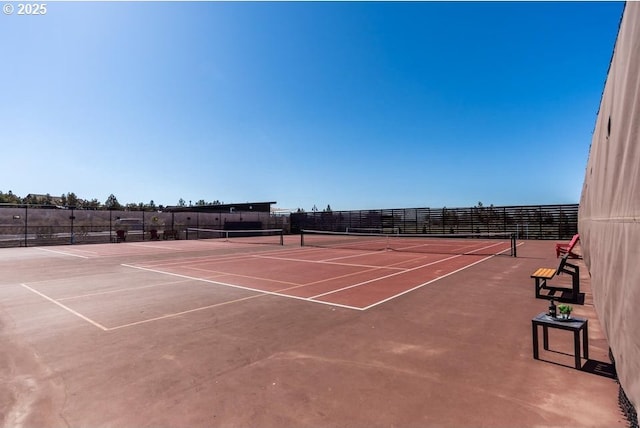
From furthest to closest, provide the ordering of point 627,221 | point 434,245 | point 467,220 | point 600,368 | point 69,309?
1. point 467,220
2. point 434,245
3. point 69,309
4. point 600,368
5. point 627,221

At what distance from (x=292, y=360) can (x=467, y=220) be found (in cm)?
3288

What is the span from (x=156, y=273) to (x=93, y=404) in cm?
918

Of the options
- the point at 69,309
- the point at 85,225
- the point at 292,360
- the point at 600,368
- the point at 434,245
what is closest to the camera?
the point at 600,368

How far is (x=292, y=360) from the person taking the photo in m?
4.27

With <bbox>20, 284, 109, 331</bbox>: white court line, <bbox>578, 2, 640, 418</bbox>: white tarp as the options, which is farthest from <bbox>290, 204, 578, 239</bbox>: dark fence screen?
<bbox>20, 284, 109, 331</bbox>: white court line

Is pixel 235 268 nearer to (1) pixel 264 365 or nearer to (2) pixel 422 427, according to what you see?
(1) pixel 264 365

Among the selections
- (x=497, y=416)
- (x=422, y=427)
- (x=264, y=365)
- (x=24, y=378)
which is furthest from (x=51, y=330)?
(x=497, y=416)

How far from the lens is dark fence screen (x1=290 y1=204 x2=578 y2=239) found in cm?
2870

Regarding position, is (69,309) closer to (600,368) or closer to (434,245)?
(600,368)

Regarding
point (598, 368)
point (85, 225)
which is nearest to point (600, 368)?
point (598, 368)

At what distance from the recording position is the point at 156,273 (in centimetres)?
1179

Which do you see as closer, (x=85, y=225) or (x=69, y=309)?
(x=69, y=309)

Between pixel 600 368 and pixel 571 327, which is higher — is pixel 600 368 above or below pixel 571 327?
below


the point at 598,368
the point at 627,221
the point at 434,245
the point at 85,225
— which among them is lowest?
the point at 434,245
